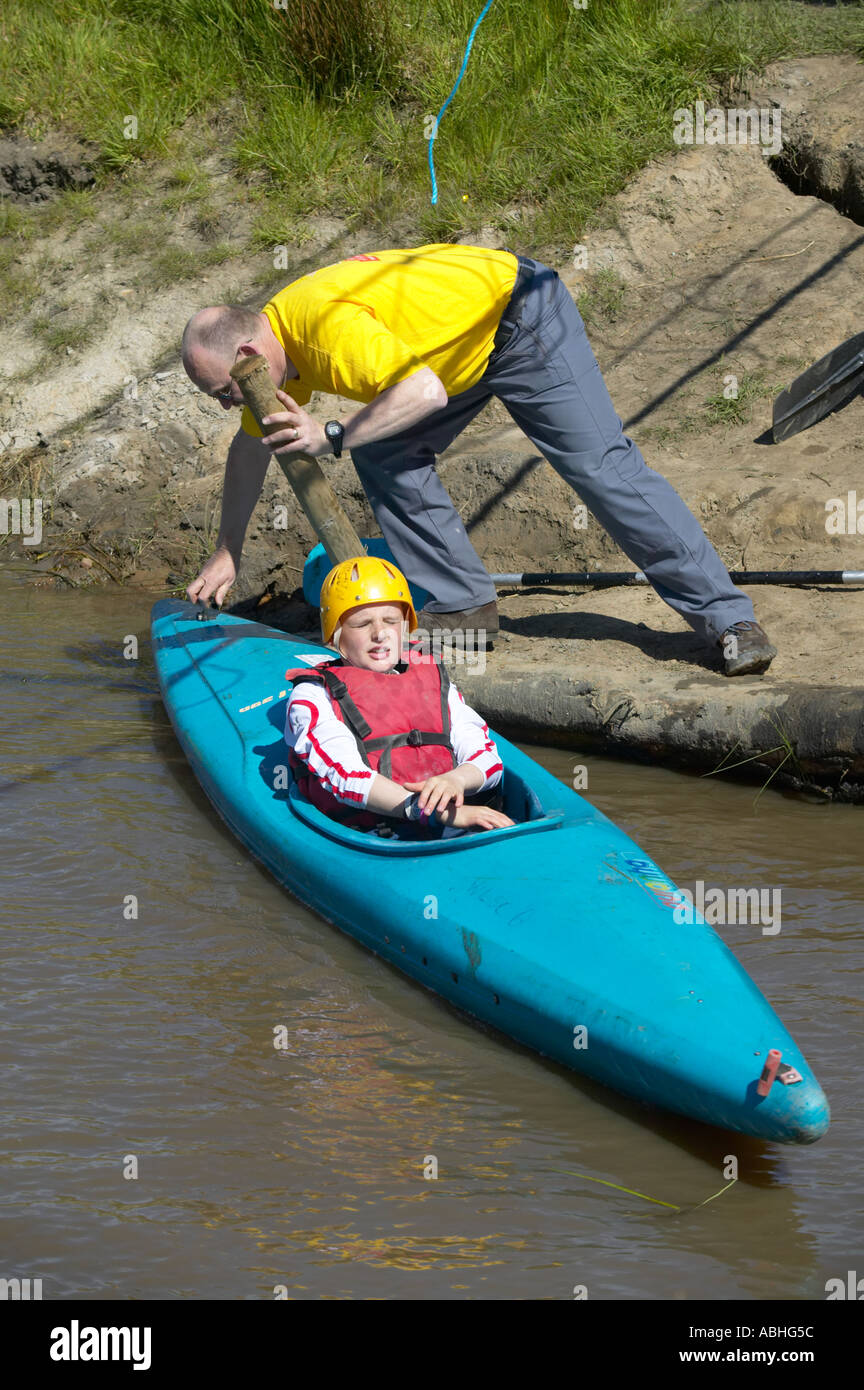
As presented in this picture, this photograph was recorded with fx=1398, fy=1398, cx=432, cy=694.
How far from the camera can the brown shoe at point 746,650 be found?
4801 mm

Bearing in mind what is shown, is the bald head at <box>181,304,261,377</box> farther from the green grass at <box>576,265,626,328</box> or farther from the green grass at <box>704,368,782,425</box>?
the green grass at <box>576,265,626,328</box>

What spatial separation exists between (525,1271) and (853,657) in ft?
9.98

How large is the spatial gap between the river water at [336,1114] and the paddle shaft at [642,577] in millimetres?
1286

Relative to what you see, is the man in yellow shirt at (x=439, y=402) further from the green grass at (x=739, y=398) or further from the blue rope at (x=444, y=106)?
the blue rope at (x=444, y=106)

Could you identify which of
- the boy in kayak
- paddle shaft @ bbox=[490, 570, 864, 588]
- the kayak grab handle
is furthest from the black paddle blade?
the kayak grab handle

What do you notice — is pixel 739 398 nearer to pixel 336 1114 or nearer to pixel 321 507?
pixel 321 507

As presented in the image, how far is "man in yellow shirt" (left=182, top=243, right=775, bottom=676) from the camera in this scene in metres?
4.16

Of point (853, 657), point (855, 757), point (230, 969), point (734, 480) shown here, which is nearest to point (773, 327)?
point (734, 480)

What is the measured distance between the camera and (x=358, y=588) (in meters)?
3.84

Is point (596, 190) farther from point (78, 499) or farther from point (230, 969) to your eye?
point (230, 969)

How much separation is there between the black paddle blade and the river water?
9.00 feet

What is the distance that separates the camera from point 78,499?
771 centimetres

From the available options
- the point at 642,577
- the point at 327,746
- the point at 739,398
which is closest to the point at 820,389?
the point at 739,398

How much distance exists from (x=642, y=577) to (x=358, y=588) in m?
2.16
